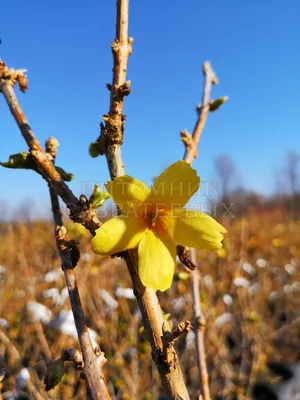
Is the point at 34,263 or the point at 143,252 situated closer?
the point at 143,252

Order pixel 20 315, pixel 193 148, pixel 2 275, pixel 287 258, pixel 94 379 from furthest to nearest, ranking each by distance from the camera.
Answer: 1. pixel 287 258
2. pixel 2 275
3. pixel 20 315
4. pixel 193 148
5. pixel 94 379

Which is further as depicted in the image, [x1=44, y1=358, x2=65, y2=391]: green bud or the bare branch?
the bare branch

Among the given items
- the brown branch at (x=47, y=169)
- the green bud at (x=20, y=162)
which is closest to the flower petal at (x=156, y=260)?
the brown branch at (x=47, y=169)

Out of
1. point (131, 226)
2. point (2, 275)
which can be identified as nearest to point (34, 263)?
point (2, 275)

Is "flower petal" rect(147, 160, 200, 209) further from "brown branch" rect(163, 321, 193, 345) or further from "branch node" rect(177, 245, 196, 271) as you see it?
"brown branch" rect(163, 321, 193, 345)

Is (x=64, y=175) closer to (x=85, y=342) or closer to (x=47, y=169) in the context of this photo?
(x=47, y=169)

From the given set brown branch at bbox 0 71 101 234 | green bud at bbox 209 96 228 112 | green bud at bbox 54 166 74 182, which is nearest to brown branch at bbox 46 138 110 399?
brown branch at bbox 0 71 101 234

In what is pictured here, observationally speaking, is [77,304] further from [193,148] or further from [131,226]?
[193,148]

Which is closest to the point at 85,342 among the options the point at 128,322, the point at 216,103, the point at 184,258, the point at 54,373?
the point at 54,373
